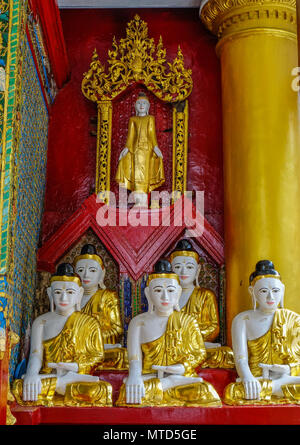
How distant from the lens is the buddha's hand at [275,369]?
5.36m

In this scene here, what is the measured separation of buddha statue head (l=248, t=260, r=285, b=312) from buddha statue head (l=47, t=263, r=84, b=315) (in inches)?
55.2

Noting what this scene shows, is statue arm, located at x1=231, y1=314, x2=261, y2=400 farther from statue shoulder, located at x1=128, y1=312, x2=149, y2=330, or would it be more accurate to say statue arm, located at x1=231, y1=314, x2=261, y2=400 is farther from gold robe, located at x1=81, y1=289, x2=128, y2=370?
gold robe, located at x1=81, y1=289, x2=128, y2=370

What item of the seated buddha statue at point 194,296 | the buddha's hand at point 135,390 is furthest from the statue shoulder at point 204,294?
the buddha's hand at point 135,390

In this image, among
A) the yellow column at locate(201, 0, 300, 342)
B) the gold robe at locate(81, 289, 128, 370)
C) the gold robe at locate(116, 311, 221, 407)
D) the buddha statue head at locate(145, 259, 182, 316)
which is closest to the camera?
the gold robe at locate(116, 311, 221, 407)

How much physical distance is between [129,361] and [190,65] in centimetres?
335

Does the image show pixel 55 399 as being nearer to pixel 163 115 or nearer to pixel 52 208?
pixel 52 208

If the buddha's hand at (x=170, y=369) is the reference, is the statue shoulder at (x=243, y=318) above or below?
above

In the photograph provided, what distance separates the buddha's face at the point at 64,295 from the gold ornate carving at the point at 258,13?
→ 2.99 metres

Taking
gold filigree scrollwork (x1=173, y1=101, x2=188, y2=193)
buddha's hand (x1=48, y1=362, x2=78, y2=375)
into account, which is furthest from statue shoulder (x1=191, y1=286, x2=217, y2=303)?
buddha's hand (x1=48, y1=362, x2=78, y2=375)

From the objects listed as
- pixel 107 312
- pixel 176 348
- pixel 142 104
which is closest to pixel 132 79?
pixel 142 104

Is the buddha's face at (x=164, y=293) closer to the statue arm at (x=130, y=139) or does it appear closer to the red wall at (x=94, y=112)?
the red wall at (x=94, y=112)

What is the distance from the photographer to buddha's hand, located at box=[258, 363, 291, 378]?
5355 millimetres

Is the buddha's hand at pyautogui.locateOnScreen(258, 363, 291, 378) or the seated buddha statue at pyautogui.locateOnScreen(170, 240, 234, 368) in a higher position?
the seated buddha statue at pyautogui.locateOnScreen(170, 240, 234, 368)

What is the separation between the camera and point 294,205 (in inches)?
253
